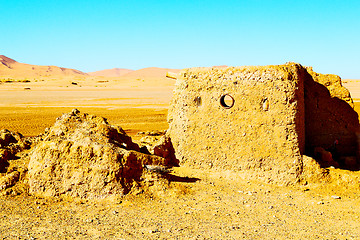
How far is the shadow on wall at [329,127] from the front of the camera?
9.32 metres

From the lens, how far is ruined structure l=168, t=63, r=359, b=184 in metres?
8.26

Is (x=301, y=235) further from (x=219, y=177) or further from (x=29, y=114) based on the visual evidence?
(x=29, y=114)

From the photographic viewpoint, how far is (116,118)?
23.2 metres

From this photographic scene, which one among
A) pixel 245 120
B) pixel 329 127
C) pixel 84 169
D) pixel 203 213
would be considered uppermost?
pixel 245 120

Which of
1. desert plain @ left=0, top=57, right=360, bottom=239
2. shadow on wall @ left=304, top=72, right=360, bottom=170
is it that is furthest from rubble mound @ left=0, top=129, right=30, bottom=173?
shadow on wall @ left=304, top=72, right=360, bottom=170

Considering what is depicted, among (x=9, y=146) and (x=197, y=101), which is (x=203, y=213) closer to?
(x=197, y=101)

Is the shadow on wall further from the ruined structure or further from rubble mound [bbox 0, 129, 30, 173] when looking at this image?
rubble mound [bbox 0, 129, 30, 173]

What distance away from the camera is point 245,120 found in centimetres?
855

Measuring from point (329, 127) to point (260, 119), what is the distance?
220cm

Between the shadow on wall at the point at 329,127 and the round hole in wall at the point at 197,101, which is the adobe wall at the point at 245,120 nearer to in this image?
the round hole in wall at the point at 197,101

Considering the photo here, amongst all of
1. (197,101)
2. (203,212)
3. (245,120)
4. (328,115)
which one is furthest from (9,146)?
(328,115)

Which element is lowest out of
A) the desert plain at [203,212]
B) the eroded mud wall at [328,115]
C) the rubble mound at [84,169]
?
the desert plain at [203,212]

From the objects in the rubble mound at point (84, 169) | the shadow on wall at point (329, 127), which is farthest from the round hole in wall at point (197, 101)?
the shadow on wall at point (329, 127)

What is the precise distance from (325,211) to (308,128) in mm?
2965
